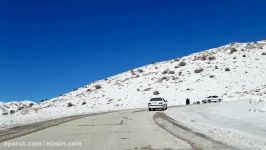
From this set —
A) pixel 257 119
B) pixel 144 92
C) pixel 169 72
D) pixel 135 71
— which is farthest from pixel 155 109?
pixel 135 71

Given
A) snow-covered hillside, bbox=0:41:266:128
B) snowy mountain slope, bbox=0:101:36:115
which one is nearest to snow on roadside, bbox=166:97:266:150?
snow-covered hillside, bbox=0:41:266:128

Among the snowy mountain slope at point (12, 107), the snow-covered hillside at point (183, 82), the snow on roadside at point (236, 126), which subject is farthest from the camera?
the snow-covered hillside at point (183, 82)

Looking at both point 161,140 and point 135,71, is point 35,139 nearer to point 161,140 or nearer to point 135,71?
point 161,140

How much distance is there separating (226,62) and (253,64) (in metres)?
8.09

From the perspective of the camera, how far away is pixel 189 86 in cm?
9112

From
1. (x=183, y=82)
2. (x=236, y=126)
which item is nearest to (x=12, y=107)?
(x=183, y=82)

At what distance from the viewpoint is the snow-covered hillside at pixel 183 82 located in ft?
270

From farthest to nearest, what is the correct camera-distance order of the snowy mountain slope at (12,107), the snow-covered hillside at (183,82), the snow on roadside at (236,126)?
the snow-covered hillside at (183,82), the snowy mountain slope at (12,107), the snow on roadside at (236,126)

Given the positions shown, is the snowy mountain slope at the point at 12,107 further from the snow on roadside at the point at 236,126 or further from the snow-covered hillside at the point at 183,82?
the snow on roadside at the point at 236,126

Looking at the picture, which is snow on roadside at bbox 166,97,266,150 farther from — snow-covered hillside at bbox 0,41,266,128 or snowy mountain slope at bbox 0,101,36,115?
snowy mountain slope at bbox 0,101,36,115

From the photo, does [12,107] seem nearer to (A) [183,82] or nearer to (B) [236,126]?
(A) [183,82]

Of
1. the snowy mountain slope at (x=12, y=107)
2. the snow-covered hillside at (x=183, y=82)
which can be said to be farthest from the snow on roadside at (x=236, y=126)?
the snowy mountain slope at (x=12, y=107)

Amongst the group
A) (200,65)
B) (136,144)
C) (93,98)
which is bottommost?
(136,144)

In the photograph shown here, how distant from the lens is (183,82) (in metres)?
94.8
